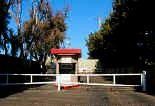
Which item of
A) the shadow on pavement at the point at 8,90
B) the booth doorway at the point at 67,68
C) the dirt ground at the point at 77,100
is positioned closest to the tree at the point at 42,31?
the booth doorway at the point at 67,68

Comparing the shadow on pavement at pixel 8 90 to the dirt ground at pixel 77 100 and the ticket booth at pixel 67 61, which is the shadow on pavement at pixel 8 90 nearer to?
the dirt ground at pixel 77 100

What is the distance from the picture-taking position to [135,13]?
34750 mm

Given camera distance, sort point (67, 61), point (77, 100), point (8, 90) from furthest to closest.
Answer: point (67, 61) < point (8, 90) < point (77, 100)

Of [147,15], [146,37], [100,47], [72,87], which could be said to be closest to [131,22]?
[146,37]

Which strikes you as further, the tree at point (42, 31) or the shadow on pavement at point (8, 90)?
the tree at point (42, 31)

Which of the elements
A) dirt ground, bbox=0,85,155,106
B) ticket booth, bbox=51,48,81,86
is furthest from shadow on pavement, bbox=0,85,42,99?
ticket booth, bbox=51,48,81,86

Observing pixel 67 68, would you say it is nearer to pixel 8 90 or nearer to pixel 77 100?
pixel 8 90

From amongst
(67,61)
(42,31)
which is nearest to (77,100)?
(67,61)

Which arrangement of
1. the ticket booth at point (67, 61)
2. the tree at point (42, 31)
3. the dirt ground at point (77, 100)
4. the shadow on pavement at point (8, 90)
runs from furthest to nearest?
1. the tree at point (42, 31)
2. the ticket booth at point (67, 61)
3. the shadow on pavement at point (8, 90)
4. the dirt ground at point (77, 100)

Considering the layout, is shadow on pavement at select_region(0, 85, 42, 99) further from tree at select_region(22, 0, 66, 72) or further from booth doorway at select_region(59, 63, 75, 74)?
tree at select_region(22, 0, 66, 72)

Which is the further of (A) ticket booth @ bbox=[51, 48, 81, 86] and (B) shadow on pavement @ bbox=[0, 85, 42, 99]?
(A) ticket booth @ bbox=[51, 48, 81, 86]

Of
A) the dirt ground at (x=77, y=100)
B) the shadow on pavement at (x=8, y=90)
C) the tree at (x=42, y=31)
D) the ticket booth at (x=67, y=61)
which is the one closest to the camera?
the dirt ground at (x=77, y=100)

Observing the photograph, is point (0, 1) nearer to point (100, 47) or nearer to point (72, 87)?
point (72, 87)

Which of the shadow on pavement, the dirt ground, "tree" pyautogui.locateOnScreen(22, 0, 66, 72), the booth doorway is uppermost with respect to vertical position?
"tree" pyautogui.locateOnScreen(22, 0, 66, 72)
